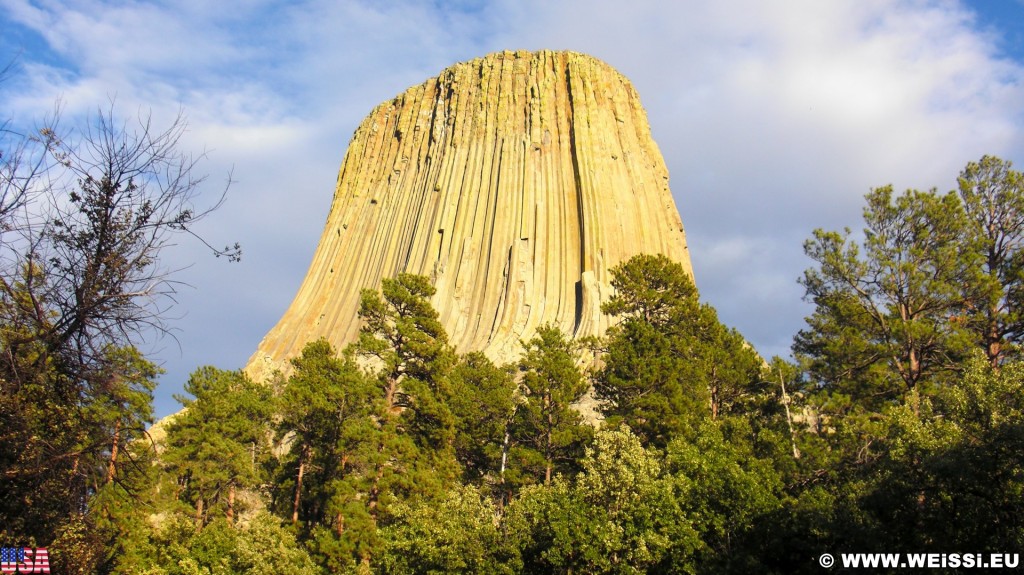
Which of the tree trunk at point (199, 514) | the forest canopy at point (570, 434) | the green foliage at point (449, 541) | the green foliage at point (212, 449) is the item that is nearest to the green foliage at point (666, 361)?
the forest canopy at point (570, 434)

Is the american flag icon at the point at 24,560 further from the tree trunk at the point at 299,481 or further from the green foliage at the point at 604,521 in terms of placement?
the tree trunk at the point at 299,481

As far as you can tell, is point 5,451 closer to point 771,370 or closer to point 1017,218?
point 771,370

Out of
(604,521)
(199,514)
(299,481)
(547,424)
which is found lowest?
(199,514)

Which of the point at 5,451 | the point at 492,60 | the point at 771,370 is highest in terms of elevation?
the point at 492,60

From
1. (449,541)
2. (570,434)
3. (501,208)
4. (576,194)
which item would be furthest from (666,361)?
(501,208)

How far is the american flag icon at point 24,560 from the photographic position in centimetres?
918

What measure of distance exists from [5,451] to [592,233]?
5820 cm

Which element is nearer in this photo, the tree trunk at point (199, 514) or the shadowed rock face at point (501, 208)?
the tree trunk at point (199, 514)

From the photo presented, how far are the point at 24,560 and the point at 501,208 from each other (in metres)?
59.7

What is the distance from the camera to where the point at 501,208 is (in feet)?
224

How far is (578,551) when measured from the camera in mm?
21609

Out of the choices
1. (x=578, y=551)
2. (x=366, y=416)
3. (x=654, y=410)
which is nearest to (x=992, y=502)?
(x=578, y=551)

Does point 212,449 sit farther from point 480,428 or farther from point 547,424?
point 547,424

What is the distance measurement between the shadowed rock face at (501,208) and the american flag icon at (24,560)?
47.4 m
